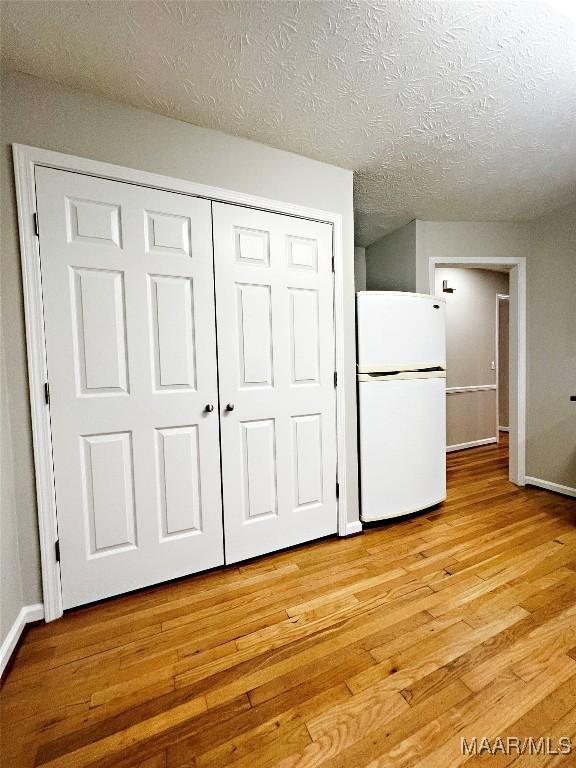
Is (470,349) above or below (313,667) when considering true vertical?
above

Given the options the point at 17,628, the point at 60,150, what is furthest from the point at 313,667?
the point at 60,150

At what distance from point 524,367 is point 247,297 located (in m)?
2.66

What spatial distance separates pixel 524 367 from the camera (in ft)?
9.75

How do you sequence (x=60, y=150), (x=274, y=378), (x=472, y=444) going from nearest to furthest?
1. (x=60, y=150)
2. (x=274, y=378)
3. (x=472, y=444)

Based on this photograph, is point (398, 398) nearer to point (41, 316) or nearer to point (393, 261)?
point (393, 261)

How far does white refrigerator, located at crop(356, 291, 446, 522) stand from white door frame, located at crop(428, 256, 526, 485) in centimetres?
83

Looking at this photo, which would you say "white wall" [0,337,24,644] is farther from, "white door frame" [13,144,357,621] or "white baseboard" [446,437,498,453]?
"white baseboard" [446,437,498,453]

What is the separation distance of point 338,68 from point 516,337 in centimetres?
263

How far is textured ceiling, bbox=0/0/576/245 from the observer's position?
1.15 m

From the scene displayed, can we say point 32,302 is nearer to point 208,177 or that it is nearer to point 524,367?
point 208,177

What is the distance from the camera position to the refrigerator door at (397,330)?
7.12 feet

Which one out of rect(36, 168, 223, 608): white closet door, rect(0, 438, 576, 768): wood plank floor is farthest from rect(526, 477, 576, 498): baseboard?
rect(36, 168, 223, 608): white closet door

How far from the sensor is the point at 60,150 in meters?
1.45

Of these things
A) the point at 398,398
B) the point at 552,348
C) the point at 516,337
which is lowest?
the point at 398,398
